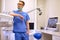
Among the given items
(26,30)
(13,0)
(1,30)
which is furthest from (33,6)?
(26,30)

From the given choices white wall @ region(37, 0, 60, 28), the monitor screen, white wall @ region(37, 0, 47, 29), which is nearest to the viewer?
the monitor screen

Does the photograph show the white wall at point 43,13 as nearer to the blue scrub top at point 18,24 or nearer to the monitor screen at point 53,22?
the monitor screen at point 53,22

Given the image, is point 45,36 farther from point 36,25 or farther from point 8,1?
point 8,1

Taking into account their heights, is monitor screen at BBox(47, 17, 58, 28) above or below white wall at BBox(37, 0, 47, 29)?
below

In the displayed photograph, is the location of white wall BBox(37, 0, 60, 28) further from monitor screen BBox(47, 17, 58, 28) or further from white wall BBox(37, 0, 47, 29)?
monitor screen BBox(47, 17, 58, 28)

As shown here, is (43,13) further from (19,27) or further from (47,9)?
(19,27)

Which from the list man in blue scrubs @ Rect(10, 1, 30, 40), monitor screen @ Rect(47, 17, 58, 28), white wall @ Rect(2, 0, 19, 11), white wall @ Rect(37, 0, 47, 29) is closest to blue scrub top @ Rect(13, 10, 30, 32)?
man in blue scrubs @ Rect(10, 1, 30, 40)

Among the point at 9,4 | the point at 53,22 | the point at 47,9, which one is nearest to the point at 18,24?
the point at 53,22

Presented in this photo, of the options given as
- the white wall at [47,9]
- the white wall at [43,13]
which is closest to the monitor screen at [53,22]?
the white wall at [47,9]

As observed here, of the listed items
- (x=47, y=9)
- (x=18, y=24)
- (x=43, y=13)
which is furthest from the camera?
(x=43, y=13)

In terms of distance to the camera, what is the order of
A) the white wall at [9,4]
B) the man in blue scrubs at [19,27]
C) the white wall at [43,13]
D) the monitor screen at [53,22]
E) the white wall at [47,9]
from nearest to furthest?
the man in blue scrubs at [19,27]
the monitor screen at [53,22]
the white wall at [47,9]
the white wall at [9,4]
the white wall at [43,13]

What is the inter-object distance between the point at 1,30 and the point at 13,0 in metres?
1.13

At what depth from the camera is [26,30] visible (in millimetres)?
2916

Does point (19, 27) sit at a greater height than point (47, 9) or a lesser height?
lesser
